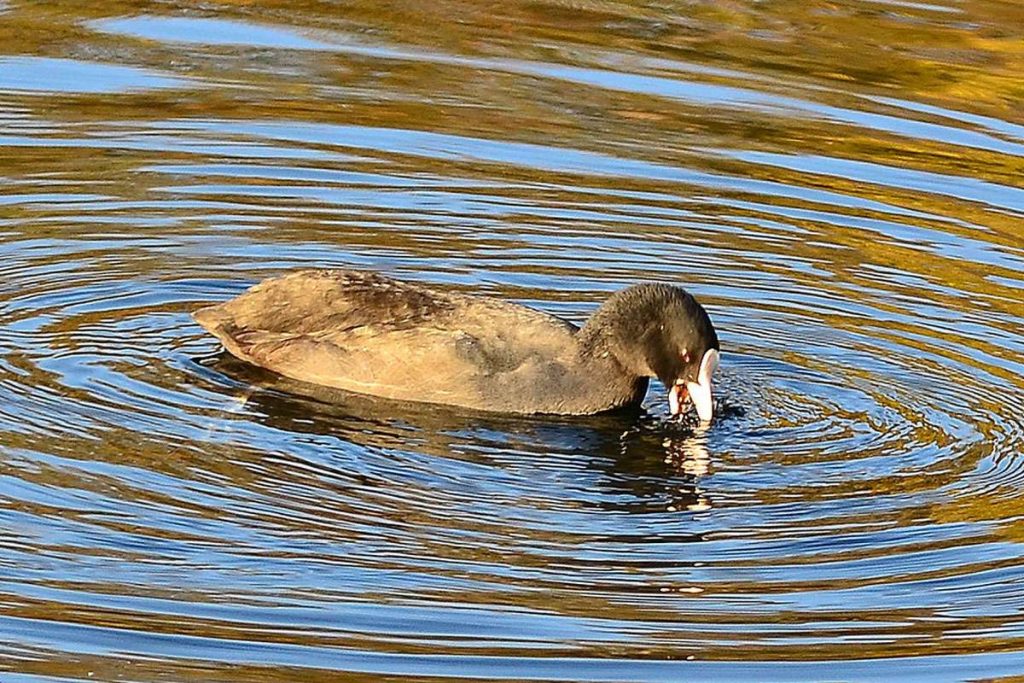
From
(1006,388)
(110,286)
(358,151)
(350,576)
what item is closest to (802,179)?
(358,151)

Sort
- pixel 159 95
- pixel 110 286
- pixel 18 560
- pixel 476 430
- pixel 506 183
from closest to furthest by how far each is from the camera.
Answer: pixel 18 560, pixel 476 430, pixel 110 286, pixel 506 183, pixel 159 95

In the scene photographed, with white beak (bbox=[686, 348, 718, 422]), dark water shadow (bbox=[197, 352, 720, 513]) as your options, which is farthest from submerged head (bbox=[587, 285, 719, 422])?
dark water shadow (bbox=[197, 352, 720, 513])

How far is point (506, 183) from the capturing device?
12.7 metres

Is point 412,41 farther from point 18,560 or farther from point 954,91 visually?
point 18,560

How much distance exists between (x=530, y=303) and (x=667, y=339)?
1.50 m

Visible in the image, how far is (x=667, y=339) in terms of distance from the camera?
966 centimetres

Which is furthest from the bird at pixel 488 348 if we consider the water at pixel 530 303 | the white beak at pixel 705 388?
the water at pixel 530 303

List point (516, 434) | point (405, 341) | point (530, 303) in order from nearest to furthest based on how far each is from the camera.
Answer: point (516, 434) → point (405, 341) → point (530, 303)

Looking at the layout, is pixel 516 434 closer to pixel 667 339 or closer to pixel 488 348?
pixel 488 348

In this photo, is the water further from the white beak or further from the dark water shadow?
the white beak

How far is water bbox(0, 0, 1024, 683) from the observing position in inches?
287

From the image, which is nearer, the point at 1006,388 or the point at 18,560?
the point at 18,560

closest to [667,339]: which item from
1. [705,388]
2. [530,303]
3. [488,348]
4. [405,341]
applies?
[705,388]

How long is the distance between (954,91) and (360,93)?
152 inches
